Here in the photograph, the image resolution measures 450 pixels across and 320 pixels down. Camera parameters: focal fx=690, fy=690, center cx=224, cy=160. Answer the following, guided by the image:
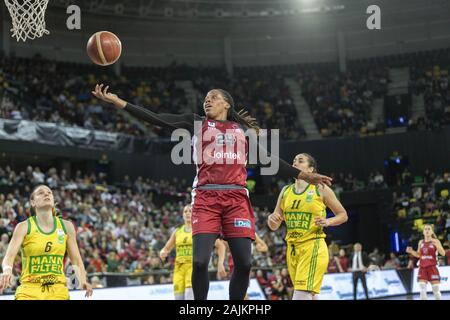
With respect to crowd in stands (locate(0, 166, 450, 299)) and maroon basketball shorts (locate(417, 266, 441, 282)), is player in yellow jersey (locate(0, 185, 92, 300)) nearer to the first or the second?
crowd in stands (locate(0, 166, 450, 299))

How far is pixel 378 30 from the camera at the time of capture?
119 feet

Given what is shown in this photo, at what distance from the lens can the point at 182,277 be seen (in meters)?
11.6

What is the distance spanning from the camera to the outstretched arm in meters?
5.72

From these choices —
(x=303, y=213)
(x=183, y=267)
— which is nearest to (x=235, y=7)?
(x=183, y=267)

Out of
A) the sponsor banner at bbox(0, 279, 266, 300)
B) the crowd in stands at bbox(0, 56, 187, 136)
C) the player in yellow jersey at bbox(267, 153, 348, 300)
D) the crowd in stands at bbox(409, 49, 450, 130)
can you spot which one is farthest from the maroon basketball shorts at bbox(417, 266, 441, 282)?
the crowd in stands at bbox(0, 56, 187, 136)

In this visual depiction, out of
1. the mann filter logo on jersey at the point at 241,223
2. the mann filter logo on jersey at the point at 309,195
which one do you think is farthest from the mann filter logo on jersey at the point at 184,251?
the mann filter logo on jersey at the point at 241,223

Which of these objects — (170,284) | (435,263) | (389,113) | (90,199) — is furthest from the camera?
(389,113)

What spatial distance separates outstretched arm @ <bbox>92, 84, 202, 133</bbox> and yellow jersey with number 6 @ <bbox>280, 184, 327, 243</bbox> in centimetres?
226

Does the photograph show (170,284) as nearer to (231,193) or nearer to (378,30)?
(231,193)

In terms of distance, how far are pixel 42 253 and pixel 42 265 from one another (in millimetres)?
113

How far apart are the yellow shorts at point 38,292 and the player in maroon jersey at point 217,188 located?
1455mm

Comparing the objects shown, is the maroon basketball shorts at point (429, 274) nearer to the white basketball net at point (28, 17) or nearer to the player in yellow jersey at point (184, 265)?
the player in yellow jersey at point (184, 265)
